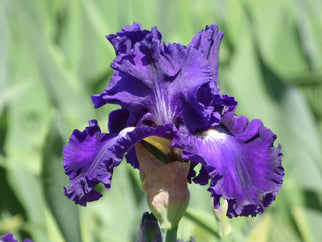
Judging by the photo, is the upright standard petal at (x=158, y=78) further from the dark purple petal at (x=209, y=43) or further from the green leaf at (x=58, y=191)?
the green leaf at (x=58, y=191)

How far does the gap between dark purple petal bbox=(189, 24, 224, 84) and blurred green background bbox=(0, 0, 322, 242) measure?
296 millimetres

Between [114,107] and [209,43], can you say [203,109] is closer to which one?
[209,43]

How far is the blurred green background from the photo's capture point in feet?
3.40

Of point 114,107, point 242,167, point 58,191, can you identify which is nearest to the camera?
point 242,167

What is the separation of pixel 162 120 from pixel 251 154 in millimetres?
117

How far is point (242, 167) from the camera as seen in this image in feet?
1.83

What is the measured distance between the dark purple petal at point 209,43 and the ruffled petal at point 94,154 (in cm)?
12

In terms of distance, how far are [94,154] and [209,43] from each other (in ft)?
0.66

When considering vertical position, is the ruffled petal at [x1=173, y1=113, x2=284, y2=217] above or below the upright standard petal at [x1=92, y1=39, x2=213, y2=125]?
below

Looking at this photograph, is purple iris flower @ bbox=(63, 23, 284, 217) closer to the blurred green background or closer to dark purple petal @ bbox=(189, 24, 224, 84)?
dark purple petal @ bbox=(189, 24, 224, 84)

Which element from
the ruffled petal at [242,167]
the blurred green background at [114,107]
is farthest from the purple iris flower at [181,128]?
the blurred green background at [114,107]

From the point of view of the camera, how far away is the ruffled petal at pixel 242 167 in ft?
1.80

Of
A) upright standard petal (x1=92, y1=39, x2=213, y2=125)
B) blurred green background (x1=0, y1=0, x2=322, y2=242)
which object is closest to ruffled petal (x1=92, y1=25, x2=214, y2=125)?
upright standard petal (x1=92, y1=39, x2=213, y2=125)

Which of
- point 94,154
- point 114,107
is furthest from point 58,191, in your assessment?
point 114,107
